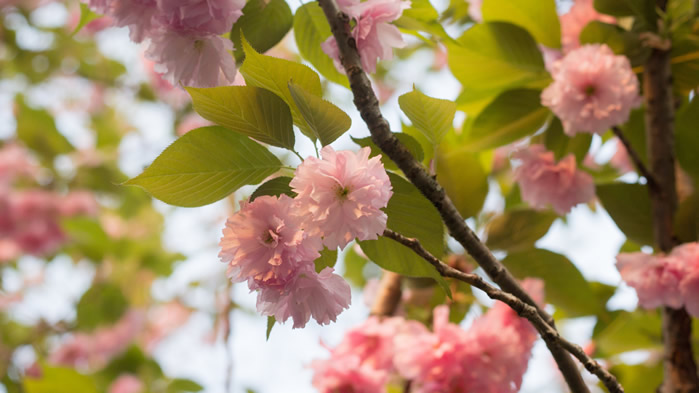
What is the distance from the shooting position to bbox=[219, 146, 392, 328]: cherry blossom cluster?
366mm

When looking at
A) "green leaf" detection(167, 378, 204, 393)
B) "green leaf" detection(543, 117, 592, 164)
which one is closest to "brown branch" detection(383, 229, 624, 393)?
"green leaf" detection(543, 117, 592, 164)

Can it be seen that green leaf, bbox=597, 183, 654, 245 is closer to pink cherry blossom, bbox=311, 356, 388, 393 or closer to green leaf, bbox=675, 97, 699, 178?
green leaf, bbox=675, 97, 699, 178

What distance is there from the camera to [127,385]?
1.91 meters

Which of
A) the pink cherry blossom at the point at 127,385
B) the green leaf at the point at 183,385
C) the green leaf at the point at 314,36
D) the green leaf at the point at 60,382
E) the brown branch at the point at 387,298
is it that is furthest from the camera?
the pink cherry blossom at the point at 127,385

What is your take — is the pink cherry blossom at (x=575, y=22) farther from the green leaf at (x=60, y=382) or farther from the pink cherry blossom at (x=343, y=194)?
the green leaf at (x=60, y=382)

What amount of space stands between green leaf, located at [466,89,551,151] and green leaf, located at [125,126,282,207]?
16.6 inches

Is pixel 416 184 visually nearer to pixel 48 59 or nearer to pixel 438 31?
pixel 438 31

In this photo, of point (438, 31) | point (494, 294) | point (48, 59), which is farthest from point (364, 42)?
point (48, 59)

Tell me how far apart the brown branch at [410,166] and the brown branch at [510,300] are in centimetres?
3

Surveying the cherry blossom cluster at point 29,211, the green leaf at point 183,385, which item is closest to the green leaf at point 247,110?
the green leaf at point 183,385

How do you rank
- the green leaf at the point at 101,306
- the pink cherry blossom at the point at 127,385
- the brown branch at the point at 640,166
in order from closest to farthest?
the brown branch at the point at 640,166 < the pink cherry blossom at the point at 127,385 < the green leaf at the point at 101,306

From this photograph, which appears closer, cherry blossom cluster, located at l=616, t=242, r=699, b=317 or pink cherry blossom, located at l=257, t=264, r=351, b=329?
pink cherry blossom, located at l=257, t=264, r=351, b=329

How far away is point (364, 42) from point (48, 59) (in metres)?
2.67

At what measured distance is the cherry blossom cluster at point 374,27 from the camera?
473mm
